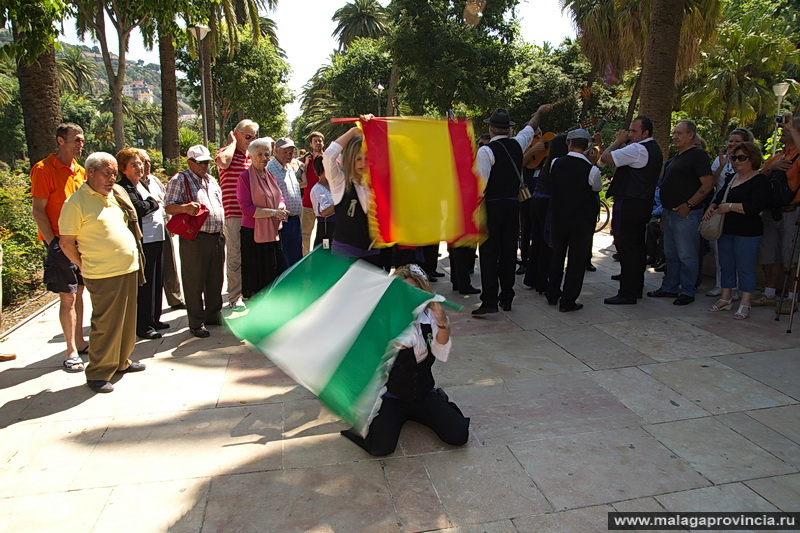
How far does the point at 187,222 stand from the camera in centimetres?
556

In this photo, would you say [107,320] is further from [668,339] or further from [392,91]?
[392,91]

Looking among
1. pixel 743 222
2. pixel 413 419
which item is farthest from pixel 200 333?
pixel 743 222

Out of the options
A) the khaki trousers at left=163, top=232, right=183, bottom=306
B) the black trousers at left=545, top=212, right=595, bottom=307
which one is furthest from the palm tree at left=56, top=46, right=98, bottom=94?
the black trousers at left=545, top=212, right=595, bottom=307

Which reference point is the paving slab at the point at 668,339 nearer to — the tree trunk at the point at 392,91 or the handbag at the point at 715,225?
the handbag at the point at 715,225

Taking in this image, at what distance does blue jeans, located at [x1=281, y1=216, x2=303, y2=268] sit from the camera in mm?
6676

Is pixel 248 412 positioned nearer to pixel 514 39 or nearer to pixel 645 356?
pixel 645 356

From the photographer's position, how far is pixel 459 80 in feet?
89.6

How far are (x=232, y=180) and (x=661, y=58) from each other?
22.4 ft

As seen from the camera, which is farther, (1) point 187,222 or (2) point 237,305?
(2) point 237,305

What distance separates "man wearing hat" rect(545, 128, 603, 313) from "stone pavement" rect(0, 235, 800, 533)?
1122 mm

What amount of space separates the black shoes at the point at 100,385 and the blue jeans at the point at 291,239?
98.3 inches

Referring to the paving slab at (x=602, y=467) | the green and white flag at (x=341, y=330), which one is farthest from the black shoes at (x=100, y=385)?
the paving slab at (x=602, y=467)

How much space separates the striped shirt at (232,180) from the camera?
634cm

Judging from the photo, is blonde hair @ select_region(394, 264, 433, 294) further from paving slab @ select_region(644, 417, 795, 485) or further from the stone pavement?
paving slab @ select_region(644, 417, 795, 485)
